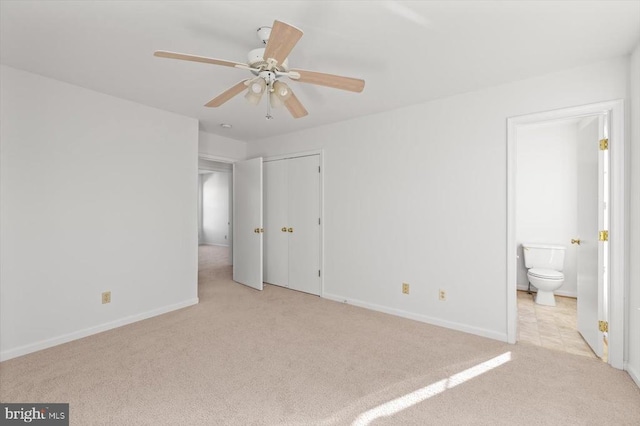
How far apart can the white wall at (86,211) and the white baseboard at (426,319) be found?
6.60 ft

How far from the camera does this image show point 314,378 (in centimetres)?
214

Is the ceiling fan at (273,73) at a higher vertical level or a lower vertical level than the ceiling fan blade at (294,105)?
higher

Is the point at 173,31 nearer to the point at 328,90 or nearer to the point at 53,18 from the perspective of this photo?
the point at 53,18

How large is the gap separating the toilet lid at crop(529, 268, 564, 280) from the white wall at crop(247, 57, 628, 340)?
1.49 metres

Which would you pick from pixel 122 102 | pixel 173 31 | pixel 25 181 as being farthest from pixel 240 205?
pixel 173 31

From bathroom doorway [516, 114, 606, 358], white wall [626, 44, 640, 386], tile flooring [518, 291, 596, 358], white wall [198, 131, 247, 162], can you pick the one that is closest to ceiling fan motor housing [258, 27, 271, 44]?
white wall [626, 44, 640, 386]

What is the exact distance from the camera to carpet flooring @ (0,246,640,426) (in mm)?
1768

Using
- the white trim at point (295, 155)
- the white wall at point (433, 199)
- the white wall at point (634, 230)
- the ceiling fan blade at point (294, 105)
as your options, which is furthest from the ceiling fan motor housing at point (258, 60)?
the white wall at point (634, 230)

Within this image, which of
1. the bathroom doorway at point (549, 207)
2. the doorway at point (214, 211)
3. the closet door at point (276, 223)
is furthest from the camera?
the doorway at point (214, 211)

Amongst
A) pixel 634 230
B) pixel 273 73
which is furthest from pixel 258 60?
pixel 634 230

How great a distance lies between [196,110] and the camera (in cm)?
349

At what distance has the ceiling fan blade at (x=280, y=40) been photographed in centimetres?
138

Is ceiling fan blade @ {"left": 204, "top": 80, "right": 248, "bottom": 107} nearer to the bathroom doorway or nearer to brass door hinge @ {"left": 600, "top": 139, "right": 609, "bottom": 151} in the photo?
brass door hinge @ {"left": 600, "top": 139, "right": 609, "bottom": 151}

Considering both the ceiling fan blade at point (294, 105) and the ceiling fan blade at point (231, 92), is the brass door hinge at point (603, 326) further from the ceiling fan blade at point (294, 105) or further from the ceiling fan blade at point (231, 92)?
the ceiling fan blade at point (231, 92)
